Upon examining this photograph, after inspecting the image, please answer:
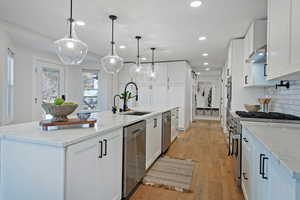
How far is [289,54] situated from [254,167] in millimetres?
965

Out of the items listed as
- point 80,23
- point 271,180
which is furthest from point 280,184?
point 80,23

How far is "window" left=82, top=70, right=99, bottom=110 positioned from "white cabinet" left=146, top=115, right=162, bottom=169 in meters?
3.87

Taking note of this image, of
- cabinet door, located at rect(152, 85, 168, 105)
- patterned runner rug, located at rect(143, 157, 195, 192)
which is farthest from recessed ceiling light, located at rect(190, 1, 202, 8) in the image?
cabinet door, located at rect(152, 85, 168, 105)

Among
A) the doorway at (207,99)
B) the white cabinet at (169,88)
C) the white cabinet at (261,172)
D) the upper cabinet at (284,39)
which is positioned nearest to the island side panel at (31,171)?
the white cabinet at (261,172)

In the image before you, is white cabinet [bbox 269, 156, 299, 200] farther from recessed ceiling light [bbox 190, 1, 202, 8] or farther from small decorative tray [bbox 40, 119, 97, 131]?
recessed ceiling light [bbox 190, 1, 202, 8]

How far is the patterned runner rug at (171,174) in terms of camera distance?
2.29 m

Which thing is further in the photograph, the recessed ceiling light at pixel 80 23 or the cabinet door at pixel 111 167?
the recessed ceiling light at pixel 80 23

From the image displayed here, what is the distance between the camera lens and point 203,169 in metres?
2.85

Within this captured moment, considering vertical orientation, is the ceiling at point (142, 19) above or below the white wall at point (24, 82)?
above

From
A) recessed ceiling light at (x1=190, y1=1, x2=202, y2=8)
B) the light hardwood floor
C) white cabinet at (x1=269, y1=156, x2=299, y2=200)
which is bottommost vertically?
the light hardwood floor

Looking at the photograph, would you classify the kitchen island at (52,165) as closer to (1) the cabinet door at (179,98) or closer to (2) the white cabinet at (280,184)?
(2) the white cabinet at (280,184)

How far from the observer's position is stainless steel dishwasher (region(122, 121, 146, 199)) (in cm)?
189

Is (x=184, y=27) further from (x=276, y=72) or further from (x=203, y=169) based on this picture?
(x=203, y=169)

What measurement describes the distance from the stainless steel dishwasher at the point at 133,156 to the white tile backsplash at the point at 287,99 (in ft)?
6.32
